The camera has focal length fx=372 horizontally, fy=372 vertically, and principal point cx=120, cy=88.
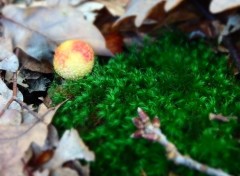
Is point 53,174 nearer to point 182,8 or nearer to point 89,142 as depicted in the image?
point 89,142

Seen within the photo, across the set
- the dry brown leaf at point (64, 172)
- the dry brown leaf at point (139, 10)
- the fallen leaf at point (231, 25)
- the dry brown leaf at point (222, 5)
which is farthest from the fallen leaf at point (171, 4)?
the dry brown leaf at point (64, 172)

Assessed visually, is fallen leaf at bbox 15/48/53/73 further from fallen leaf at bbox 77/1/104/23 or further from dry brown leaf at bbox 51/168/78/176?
dry brown leaf at bbox 51/168/78/176

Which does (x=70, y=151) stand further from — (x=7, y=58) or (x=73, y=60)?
(x=7, y=58)

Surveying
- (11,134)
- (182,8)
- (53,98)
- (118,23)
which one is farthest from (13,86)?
(182,8)

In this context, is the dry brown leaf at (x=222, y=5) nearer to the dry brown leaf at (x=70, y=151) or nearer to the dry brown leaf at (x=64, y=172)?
the dry brown leaf at (x=70, y=151)

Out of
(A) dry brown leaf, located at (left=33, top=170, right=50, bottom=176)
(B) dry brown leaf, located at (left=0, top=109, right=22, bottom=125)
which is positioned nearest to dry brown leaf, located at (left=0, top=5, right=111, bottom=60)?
(B) dry brown leaf, located at (left=0, top=109, right=22, bottom=125)

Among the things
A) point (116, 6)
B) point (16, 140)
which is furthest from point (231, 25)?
point (16, 140)

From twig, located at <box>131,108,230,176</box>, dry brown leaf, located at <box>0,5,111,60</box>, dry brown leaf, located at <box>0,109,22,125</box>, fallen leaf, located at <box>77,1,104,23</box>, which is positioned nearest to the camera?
twig, located at <box>131,108,230,176</box>
